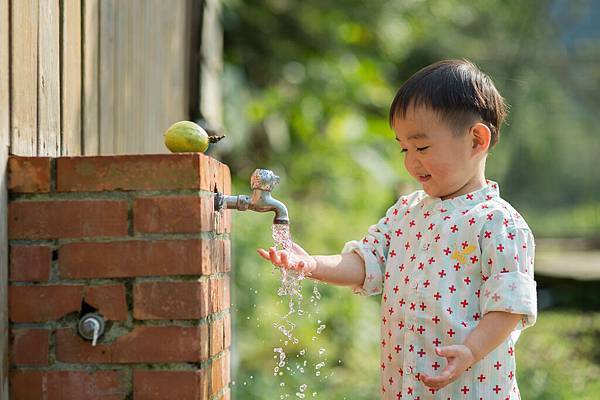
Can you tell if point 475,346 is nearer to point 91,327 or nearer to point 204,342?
point 204,342

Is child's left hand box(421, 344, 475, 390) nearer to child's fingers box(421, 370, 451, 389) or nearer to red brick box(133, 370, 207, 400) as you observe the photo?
child's fingers box(421, 370, 451, 389)

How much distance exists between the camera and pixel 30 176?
2.20 metres

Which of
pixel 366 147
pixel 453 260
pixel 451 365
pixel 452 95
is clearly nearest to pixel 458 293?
pixel 453 260

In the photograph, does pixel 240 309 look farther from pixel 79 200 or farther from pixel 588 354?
pixel 79 200

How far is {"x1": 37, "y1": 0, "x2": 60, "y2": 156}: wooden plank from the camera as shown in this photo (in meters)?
2.33

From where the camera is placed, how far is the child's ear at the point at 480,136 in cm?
250

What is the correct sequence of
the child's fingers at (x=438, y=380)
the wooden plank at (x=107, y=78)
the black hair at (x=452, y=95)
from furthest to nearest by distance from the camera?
1. the wooden plank at (x=107, y=78)
2. the black hair at (x=452, y=95)
3. the child's fingers at (x=438, y=380)

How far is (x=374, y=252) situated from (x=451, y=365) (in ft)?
1.81

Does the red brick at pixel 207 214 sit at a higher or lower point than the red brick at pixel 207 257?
higher

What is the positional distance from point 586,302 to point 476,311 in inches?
243

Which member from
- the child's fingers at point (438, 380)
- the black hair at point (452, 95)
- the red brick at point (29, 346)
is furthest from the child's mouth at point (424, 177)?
the red brick at point (29, 346)

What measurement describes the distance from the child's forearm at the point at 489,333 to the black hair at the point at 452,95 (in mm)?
493

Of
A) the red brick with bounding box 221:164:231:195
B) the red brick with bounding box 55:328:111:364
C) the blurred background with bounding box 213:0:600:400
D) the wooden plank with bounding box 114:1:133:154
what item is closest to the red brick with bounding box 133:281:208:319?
the red brick with bounding box 55:328:111:364

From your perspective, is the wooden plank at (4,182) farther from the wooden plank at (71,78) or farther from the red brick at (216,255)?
the red brick at (216,255)
